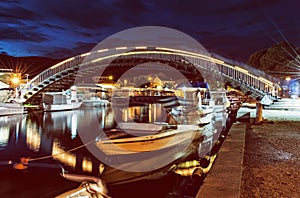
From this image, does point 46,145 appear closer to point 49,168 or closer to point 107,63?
point 49,168

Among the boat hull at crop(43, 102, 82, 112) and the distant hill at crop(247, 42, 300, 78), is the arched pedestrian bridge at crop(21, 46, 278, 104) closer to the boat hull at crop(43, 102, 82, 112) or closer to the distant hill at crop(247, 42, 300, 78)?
the boat hull at crop(43, 102, 82, 112)

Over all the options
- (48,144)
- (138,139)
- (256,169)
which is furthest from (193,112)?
(256,169)

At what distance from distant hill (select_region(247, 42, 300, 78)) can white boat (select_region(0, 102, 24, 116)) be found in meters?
46.8

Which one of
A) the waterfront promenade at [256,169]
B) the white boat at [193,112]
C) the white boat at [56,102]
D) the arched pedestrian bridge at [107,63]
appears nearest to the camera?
the waterfront promenade at [256,169]

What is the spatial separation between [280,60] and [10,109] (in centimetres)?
5134

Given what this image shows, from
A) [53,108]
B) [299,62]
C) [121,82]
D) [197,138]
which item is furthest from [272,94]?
[121,82]

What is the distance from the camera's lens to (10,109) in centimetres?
2702

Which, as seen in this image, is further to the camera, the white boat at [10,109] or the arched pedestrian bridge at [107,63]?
the arched pedestrian bridge at [107,63]

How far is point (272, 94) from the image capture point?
28.2 metres

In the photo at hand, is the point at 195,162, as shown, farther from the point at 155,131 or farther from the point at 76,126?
the point at 76,126

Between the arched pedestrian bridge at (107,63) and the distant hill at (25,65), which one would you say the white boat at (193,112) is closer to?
the arched pedestrian bridge at (107,63)

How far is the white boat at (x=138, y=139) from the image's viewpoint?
1057 cm

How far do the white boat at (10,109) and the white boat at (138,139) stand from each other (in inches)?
757

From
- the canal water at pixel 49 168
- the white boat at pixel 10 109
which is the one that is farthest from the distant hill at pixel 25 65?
the canal water at pixel 49 168
